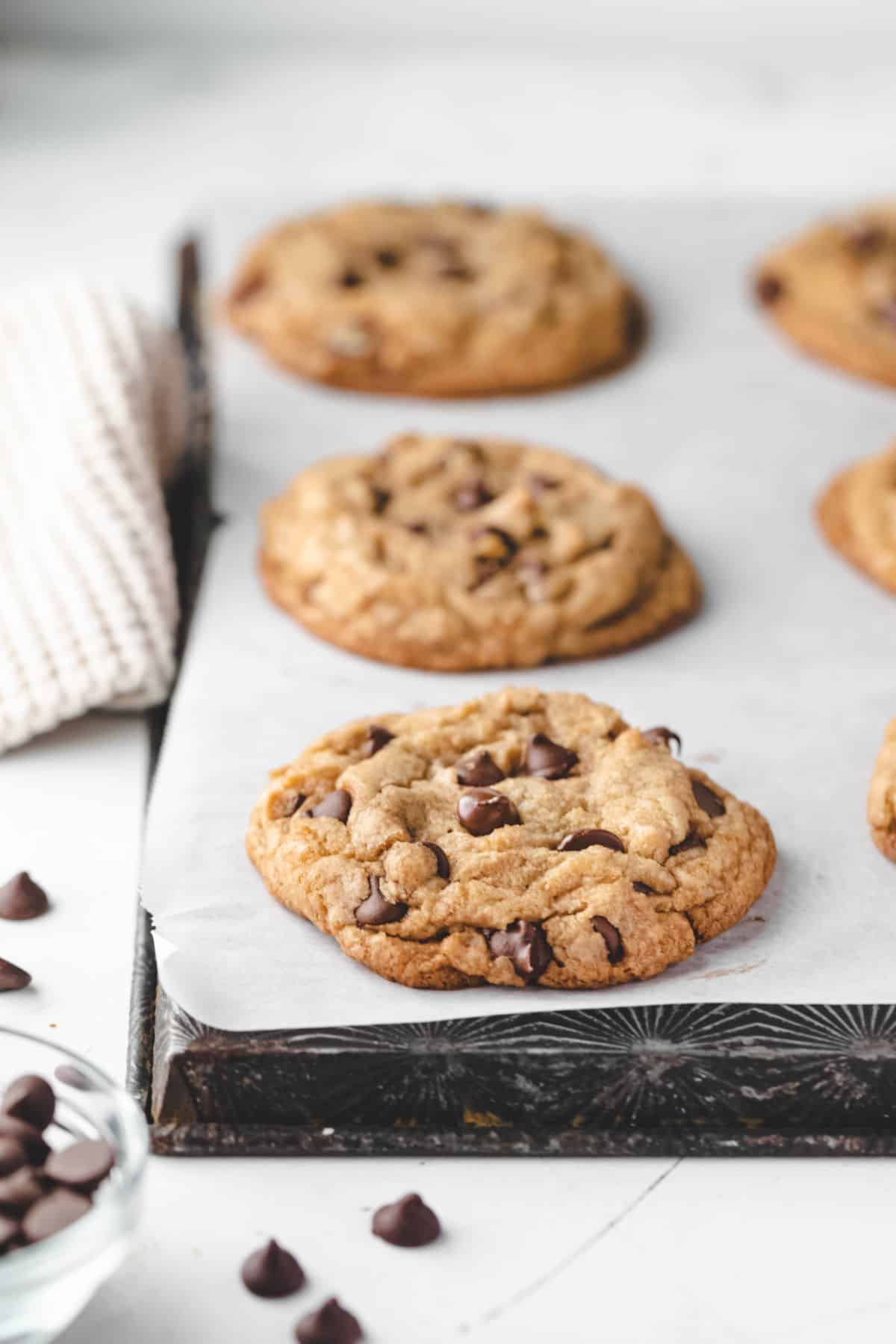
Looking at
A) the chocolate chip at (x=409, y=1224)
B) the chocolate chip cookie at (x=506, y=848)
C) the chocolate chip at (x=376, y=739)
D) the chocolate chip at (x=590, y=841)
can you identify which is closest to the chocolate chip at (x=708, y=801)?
the chocolate chip cookie at (x=506, y=848)

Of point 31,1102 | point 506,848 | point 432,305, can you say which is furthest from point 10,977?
point 432,305

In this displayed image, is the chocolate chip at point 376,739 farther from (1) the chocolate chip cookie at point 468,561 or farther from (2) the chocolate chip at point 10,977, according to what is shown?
(2) the chocolate chip at point 10,977

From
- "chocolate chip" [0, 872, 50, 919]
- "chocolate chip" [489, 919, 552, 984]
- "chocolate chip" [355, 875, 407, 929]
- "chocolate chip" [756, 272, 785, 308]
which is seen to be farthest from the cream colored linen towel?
"chocolate chip" [756, 272, 785, 308]

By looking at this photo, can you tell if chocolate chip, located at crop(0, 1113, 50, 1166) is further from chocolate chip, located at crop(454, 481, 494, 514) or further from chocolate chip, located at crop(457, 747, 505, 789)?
chocolate chip, located at crop(454, 481, 494, 514)

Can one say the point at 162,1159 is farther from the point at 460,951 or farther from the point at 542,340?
the point at 542,340

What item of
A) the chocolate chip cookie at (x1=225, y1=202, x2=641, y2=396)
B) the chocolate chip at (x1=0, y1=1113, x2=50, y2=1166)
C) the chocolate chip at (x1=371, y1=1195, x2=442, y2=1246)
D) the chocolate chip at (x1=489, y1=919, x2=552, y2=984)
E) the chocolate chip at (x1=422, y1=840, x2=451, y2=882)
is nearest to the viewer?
the chocolate chip at (x1=0, y1=1113, x2=50, y2=1166)

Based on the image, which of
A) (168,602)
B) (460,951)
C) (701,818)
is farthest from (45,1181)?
(168,602)
